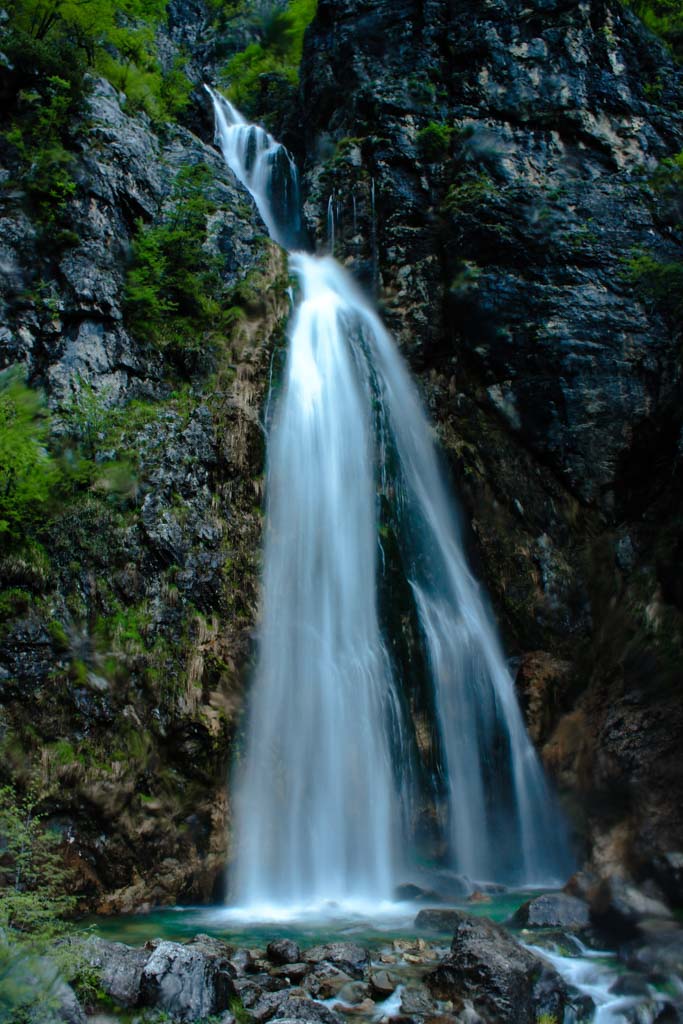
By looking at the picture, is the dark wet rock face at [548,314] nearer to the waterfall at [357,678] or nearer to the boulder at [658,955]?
the waterfall at [357,678]

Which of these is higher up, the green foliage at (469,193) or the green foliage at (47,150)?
the green foliage at (469,193)

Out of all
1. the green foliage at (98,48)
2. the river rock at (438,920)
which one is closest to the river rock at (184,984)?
the river rock at (438,920)

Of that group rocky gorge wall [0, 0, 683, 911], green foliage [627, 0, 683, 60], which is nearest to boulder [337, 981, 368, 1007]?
rocky gorge wall [0, 0, 683, 911]

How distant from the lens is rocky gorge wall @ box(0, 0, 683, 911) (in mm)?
9688

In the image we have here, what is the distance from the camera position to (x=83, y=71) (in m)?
15.5

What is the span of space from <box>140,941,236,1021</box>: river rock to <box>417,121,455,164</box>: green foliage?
19366 millimetres

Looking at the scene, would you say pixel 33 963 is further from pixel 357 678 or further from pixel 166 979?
pixel 357 678

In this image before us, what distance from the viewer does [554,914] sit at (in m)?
8.70

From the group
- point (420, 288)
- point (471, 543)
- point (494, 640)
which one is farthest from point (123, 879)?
point (420, 288)

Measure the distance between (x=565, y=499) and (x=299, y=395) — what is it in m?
6.39

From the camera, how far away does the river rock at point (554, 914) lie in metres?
8.54

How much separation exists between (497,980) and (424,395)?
12704 millimetres

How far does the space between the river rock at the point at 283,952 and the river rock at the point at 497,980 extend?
56.1 inches

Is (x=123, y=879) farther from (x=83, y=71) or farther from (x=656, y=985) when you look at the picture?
(x=83, y=71)
